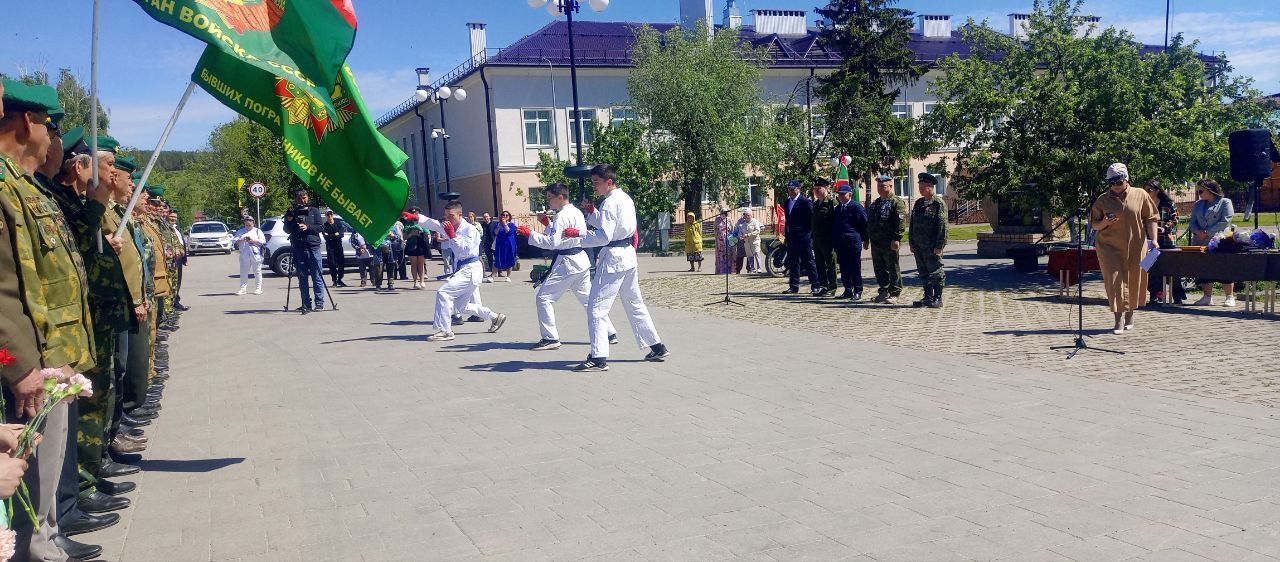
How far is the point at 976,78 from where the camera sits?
16.1 meters

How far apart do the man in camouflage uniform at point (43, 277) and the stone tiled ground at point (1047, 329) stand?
24.4 ft

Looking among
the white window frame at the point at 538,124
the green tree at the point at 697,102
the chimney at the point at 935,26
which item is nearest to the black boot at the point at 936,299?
the green tree at the point at 697,102

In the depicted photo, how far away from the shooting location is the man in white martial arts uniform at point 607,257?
9062 mm

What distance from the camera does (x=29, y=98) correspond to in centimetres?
396

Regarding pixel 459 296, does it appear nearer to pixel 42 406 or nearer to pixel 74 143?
pixel 74 143

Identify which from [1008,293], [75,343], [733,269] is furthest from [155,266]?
[733,269]

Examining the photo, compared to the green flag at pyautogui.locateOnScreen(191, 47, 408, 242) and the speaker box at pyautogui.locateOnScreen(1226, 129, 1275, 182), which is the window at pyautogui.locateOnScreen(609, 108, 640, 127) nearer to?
the speaker box at pyautogui.locateOnScreen(1226, 129, 1275, 182)

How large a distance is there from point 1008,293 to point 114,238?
536 inches

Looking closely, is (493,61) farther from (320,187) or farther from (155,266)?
(320,187)

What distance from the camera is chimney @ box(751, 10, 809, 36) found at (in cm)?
5516

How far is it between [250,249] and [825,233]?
41.7 feet

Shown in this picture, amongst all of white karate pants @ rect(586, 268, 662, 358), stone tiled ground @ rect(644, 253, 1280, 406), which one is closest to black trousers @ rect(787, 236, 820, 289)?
stone tiled ground @ rect(644, 253, 1280, 406)

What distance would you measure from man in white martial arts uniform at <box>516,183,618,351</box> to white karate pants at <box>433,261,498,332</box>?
1.55m

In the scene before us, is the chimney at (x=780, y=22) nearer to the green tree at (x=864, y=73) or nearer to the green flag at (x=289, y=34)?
the green tree at (x=864, y=73)
